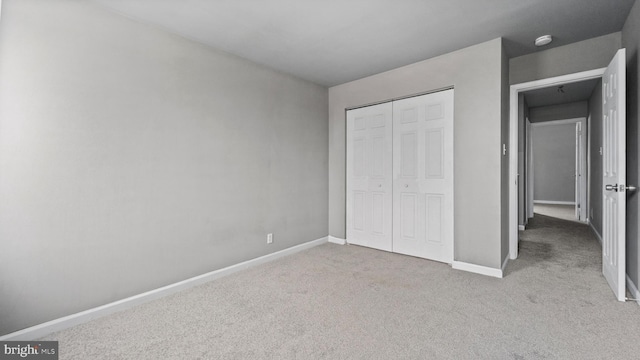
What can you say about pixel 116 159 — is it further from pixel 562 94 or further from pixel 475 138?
pixel 562 94

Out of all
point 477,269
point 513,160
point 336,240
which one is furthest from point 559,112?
point 336,240

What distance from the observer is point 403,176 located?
3.71 meters

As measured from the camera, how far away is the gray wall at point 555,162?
28.6 feet

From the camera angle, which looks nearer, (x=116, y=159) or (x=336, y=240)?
(x=116, y=159)

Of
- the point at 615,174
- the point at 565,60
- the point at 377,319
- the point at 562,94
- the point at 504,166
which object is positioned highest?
the point at 562,94

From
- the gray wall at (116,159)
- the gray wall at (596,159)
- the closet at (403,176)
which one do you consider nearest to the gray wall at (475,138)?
the closet at (403,176)

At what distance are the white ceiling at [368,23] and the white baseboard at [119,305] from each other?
2350mm

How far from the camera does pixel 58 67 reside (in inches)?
80.8

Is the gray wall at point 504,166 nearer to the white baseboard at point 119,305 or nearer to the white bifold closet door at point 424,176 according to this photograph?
the white bifold closet door at point 424,176

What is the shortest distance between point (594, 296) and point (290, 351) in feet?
8.55

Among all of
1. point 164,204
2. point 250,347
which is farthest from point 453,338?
point 164,204

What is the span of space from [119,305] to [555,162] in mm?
11306

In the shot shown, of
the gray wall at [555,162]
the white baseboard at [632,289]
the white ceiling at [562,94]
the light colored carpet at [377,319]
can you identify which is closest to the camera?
the light colored carpet at [377,319]

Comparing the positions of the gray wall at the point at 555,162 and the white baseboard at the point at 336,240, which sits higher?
the gray wall at the point at 555,162
